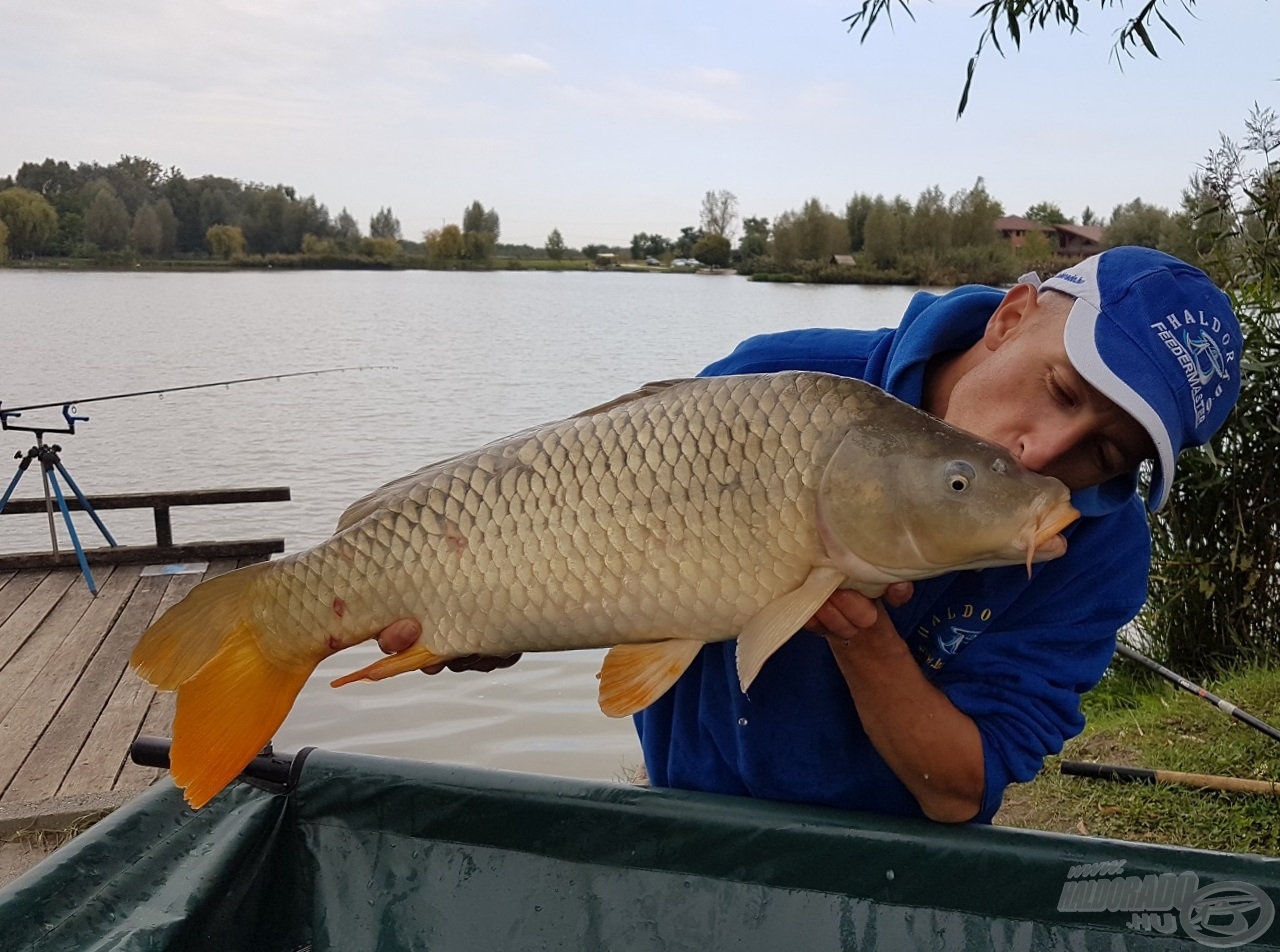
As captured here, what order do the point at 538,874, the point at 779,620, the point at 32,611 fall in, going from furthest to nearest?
the point at 32,611, the point at 538,874, the point at 779,620

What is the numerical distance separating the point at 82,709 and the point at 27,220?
42.1 metres

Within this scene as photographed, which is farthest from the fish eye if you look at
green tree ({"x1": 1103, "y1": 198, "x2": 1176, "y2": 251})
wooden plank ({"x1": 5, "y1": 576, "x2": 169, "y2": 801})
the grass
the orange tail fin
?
green tree ({"x1": 1103, "y1": 198, "x2": 1176, "y2": 251})

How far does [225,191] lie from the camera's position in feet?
156

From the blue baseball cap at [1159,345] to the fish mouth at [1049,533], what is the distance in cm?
12

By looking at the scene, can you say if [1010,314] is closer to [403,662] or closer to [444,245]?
[403,662]

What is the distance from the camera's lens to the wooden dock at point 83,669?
2709mm

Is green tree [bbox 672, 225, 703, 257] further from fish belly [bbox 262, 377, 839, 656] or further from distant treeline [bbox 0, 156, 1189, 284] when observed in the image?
fish belly [bbox 262, 377, 839, 656]

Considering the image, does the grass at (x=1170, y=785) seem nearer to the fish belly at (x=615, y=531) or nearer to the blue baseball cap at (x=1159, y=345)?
the blue baseball cap at (x=1159, y=345)

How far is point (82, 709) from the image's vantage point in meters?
3.15

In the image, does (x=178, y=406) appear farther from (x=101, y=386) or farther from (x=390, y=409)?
(x=390, y=409)

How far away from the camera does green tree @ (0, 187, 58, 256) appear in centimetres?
3822

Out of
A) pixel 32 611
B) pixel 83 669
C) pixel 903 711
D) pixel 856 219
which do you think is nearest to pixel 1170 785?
pixel 903 711

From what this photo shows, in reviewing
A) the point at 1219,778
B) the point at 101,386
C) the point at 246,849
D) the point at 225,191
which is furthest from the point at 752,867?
the point at 225,191

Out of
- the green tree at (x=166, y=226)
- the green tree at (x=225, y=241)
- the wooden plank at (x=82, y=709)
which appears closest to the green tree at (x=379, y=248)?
the green tree at (x=225, y=241)
